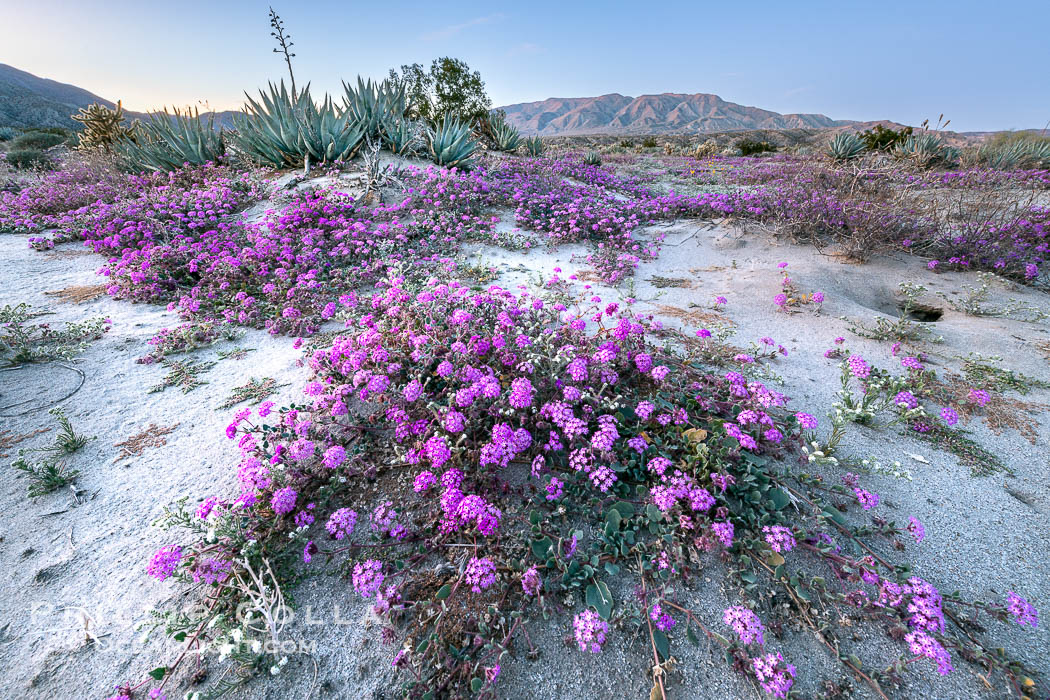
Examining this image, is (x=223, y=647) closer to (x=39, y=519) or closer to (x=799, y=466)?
(x=39, y=519)

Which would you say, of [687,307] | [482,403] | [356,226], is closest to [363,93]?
[356,226]

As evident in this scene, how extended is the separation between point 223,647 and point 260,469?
952 millimetres

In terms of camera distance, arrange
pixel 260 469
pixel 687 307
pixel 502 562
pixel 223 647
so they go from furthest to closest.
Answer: pixel 687 307 → pixel 260 469 → pixel 502 562 → pixel 223 647

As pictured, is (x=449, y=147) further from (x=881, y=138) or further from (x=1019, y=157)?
(x=881, y=138)

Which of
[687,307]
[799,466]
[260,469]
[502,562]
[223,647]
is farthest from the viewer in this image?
[687,307]

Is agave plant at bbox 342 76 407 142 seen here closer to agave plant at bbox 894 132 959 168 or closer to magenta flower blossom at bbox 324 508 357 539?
magenta flower blossom at bbox 324 508 357 539

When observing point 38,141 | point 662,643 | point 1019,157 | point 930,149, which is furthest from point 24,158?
point 1019,157

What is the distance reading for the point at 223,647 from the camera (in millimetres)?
1630

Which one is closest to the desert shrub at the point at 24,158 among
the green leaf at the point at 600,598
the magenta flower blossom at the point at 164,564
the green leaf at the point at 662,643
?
the magenta flower blossom at the point at 164,564

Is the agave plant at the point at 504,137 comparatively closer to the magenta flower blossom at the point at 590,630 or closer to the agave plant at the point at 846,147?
the agave plant at the point at 846,147

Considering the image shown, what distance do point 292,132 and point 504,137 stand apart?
783cm

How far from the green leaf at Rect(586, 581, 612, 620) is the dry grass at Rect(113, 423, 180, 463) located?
124 inches

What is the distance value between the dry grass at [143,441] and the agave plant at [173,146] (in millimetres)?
9739

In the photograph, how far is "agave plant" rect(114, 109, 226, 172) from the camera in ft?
31.9
